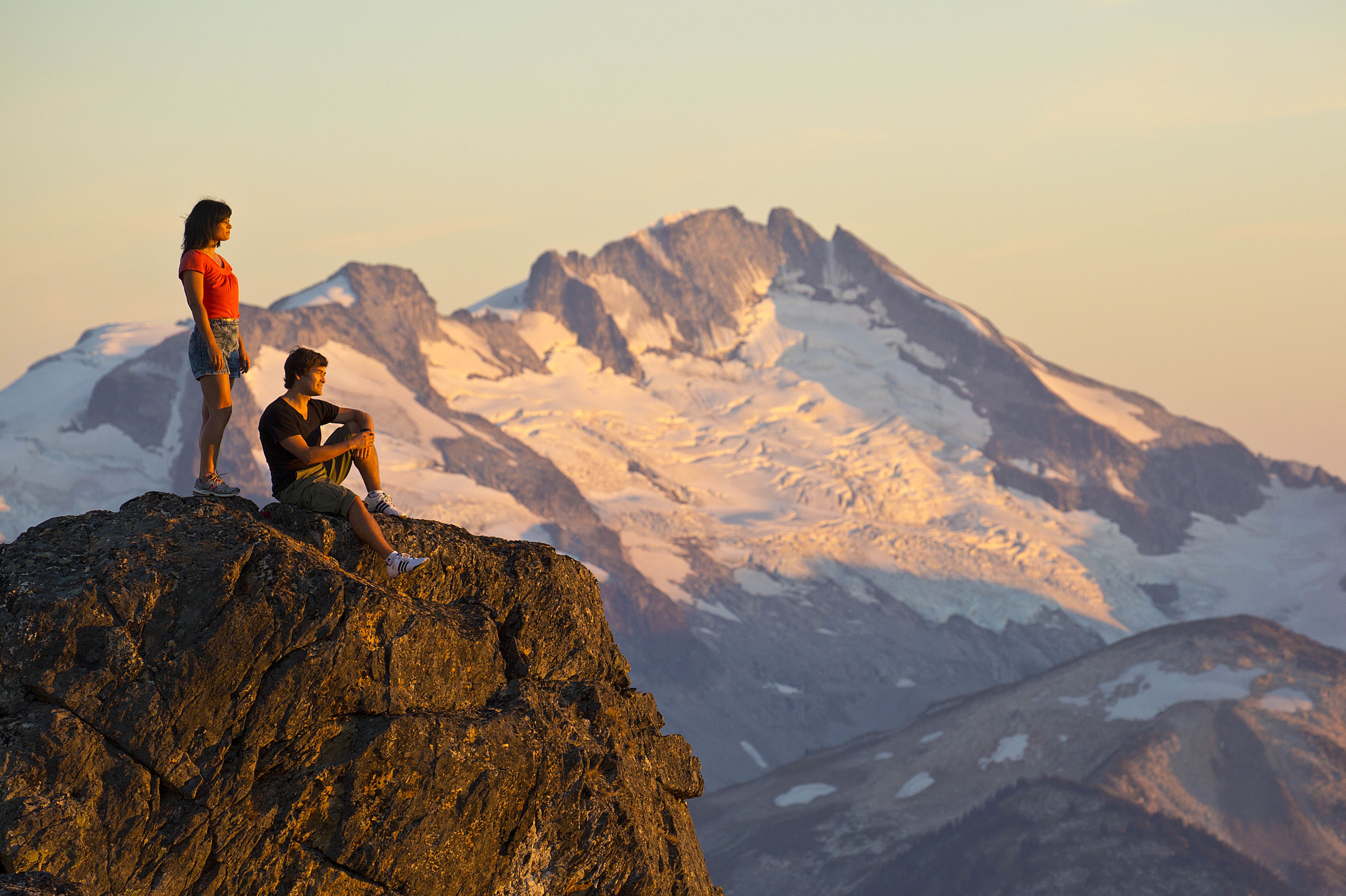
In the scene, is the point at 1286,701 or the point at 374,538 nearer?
the point at 374,538

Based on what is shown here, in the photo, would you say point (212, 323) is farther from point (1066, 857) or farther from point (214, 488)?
point (1066, 857)

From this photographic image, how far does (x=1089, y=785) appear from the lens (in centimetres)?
16875

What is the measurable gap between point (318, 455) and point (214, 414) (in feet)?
6.55

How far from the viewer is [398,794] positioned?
640 inches

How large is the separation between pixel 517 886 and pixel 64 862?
504cm

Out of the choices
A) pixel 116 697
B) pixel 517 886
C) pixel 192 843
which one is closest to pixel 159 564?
pixel 116 697

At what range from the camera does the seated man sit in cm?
1758

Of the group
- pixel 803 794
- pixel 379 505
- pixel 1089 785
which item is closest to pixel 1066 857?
pixel 1089 785

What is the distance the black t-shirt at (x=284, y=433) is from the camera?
18.1 m

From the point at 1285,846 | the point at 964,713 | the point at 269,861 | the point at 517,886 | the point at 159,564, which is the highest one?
the point at 159,564

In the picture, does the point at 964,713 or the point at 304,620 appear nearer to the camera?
the point at 304,620

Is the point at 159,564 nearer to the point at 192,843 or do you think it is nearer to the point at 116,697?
the point at 116,697

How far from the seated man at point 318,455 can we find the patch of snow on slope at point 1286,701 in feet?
601

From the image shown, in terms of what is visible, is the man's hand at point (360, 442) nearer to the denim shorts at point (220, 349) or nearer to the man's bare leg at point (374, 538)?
the man's bare leg at point (374, 538)
